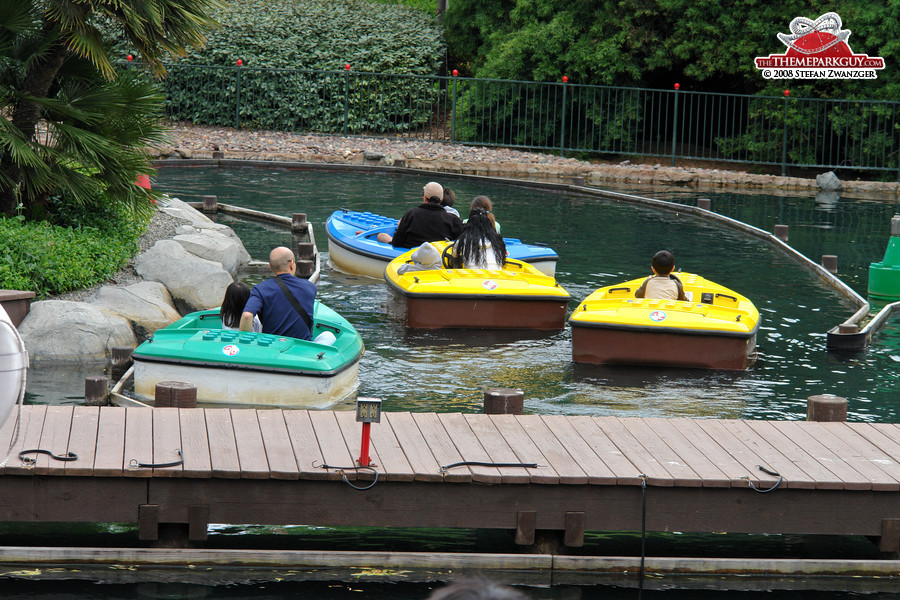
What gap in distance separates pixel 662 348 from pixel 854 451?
3435 millimetres

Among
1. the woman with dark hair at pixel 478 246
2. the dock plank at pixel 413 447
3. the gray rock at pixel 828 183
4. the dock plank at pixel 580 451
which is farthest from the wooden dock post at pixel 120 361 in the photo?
the gray rock at pixel 828 183

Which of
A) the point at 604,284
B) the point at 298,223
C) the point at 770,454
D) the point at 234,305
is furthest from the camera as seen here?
the point at 298,223

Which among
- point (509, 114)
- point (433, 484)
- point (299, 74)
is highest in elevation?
point (299, 74)

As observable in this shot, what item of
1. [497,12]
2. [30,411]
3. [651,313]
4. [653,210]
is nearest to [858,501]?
[651,313]

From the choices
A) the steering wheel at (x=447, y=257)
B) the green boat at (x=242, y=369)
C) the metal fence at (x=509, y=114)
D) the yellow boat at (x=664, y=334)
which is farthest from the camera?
the metal fence at (x=509, y=114)

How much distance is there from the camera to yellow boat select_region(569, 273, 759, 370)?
10.2 m

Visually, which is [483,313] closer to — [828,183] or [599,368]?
[599,368]

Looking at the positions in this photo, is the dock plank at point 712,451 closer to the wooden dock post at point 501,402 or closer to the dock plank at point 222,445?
→ the wooden dock post at point 501,402

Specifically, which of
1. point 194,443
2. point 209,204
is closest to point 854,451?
point 194,443

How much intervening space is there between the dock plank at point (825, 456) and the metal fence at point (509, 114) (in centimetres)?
2054

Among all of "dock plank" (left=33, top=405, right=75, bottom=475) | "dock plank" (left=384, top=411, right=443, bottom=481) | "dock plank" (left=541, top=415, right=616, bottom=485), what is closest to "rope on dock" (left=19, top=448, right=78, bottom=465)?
"dock plank" (left=33, top=405, right=75, bottom=475)

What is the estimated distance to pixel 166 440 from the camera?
21.9ft

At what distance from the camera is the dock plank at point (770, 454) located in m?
6.39

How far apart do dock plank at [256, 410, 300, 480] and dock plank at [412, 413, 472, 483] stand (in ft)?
2.70
